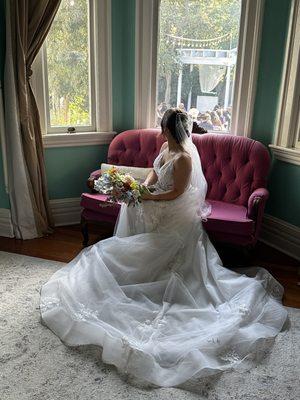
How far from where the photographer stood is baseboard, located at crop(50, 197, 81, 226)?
3.78 metres

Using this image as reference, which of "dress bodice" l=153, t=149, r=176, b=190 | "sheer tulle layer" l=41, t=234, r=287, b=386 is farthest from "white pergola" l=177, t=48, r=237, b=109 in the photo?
"sheer tulle layer" l=41, t=234, r=287, b=386

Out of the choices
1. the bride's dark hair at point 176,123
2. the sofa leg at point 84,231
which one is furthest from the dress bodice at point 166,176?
the sofa leg at point 84,231

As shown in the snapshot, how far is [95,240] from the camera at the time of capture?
137 inches

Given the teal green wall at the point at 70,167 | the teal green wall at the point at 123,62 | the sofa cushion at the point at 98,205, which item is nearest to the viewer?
the sofa cushion at the point at 98,205

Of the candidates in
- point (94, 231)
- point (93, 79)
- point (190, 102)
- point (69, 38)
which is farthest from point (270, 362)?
point (69, 38)

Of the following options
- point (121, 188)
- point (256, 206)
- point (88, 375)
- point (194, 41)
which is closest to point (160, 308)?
point (88, 375)

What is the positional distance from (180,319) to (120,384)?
1.69ft

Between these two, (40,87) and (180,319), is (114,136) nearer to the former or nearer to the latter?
(40,87)

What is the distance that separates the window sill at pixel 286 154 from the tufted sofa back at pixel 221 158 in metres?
0.18

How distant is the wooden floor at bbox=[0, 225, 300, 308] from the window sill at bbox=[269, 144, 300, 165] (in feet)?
2.69

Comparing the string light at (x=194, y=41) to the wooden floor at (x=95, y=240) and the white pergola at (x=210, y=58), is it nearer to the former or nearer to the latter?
the white pergola at (x=210, y=58)

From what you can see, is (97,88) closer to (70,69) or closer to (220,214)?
(70,69)

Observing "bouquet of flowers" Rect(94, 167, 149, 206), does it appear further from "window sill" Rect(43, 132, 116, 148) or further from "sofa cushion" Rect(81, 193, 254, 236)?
"window sill" Rect(43, 132, 116, 148)

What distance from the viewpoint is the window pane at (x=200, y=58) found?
3.40m
